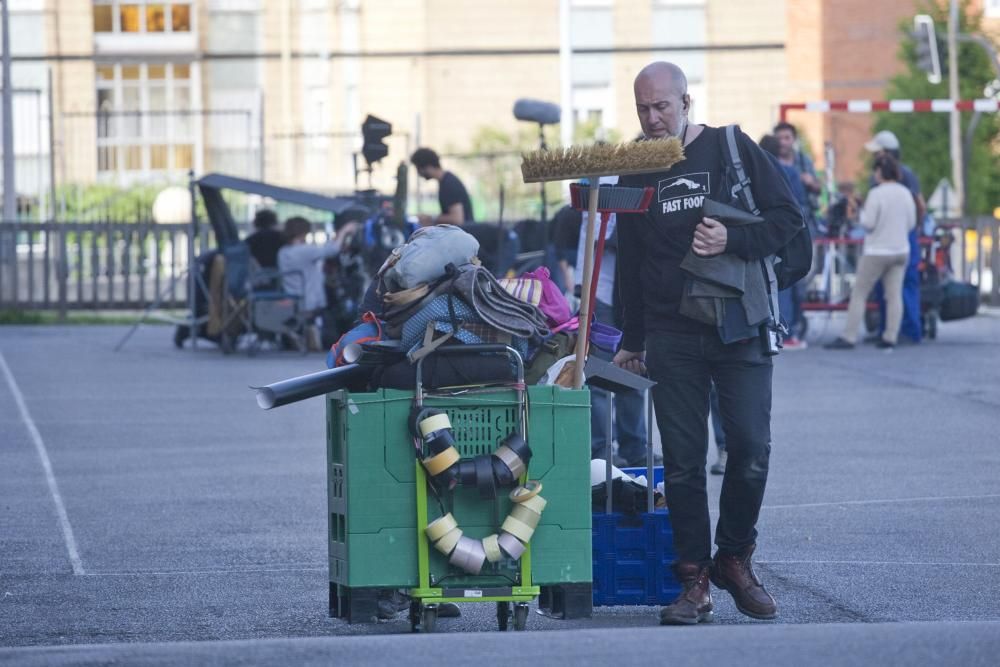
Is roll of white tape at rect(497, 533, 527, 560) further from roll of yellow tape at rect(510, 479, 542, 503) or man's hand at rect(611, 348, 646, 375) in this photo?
man's hand at rect(611, 348, 646, 375)

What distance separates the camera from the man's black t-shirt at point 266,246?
19.6 m

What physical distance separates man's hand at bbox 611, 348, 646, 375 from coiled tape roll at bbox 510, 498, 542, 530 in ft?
3.56

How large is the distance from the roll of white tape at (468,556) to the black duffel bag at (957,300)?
1494 cm

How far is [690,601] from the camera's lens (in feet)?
20.5

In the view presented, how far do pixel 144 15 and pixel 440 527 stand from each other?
131ft

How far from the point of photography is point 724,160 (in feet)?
20.8

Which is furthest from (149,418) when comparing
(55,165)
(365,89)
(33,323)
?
(365,89)

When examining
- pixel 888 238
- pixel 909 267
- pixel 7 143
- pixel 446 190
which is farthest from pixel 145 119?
pixel 446 190

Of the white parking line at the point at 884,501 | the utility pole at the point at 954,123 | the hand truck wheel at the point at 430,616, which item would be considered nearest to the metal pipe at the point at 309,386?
the hand truck wheel at the point at 430,616

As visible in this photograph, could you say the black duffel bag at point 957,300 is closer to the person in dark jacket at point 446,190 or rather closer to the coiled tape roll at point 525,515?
the person in dark jacket at point 446,190

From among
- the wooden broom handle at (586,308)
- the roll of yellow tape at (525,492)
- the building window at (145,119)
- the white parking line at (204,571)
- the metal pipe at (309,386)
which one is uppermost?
the building window at (145,119)

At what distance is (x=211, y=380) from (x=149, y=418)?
2967 mm

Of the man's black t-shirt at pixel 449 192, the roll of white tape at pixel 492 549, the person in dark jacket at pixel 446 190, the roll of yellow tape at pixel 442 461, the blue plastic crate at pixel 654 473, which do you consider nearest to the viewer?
the roll of yellow tape at pixel 442 461

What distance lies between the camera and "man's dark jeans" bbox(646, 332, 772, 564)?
6320 millimetres
